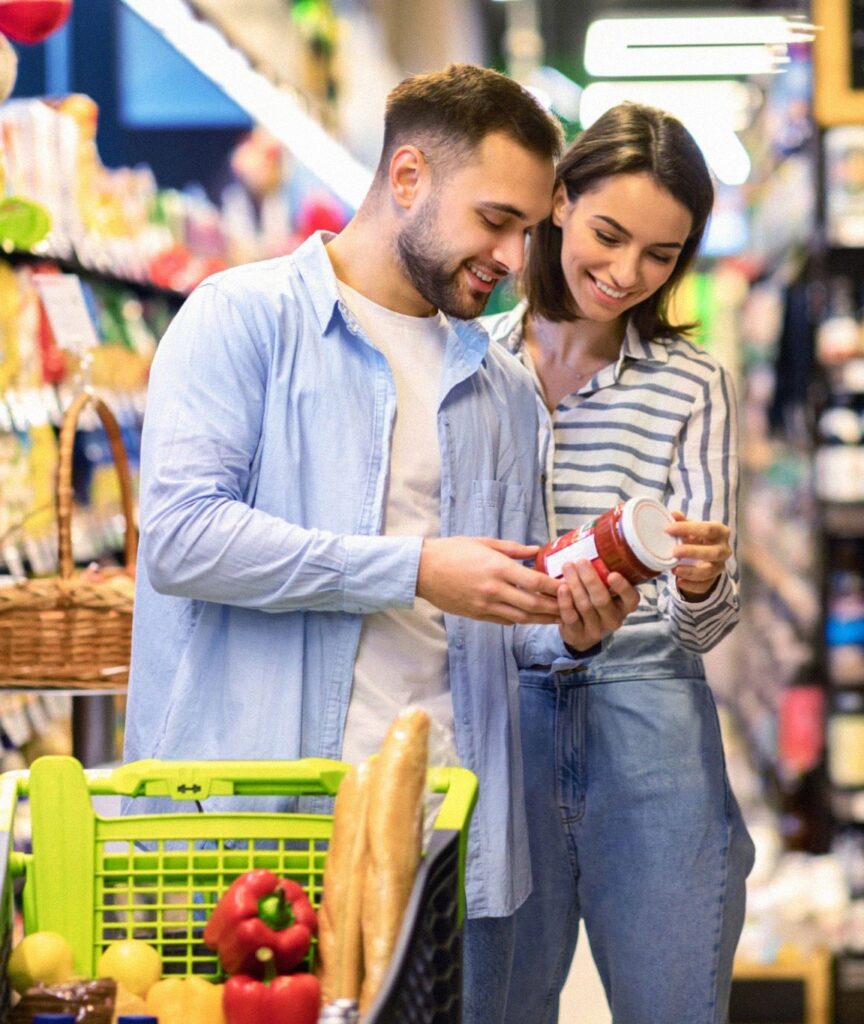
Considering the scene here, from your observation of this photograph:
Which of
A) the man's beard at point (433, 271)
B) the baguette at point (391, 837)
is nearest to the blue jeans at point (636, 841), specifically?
the man's beard at point (433, 271)

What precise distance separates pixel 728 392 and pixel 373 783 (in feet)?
3.63

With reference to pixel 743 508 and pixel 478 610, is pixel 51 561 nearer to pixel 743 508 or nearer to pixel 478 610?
pixel 478 610

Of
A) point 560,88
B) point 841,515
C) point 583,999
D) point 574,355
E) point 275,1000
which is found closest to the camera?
point 275,1000

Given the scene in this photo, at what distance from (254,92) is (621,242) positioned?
360cm

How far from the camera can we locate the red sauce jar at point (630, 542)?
6.07 feet

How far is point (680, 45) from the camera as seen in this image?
27.4 feet

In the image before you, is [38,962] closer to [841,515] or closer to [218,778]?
[218,778]

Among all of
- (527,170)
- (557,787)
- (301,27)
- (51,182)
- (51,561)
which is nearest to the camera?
(527,170)

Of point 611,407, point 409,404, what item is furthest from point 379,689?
point 611,407

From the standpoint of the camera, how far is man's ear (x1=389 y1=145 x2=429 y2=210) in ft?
6.84

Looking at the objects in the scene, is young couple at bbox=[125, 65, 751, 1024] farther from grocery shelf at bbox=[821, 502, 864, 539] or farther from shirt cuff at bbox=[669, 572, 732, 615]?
grocery shelf at bbox=[821, 502, 864, 539]

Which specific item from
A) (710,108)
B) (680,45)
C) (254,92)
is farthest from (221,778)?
(710,108)

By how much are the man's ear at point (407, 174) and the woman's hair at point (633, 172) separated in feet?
1.24

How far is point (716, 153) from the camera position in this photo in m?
8.56
